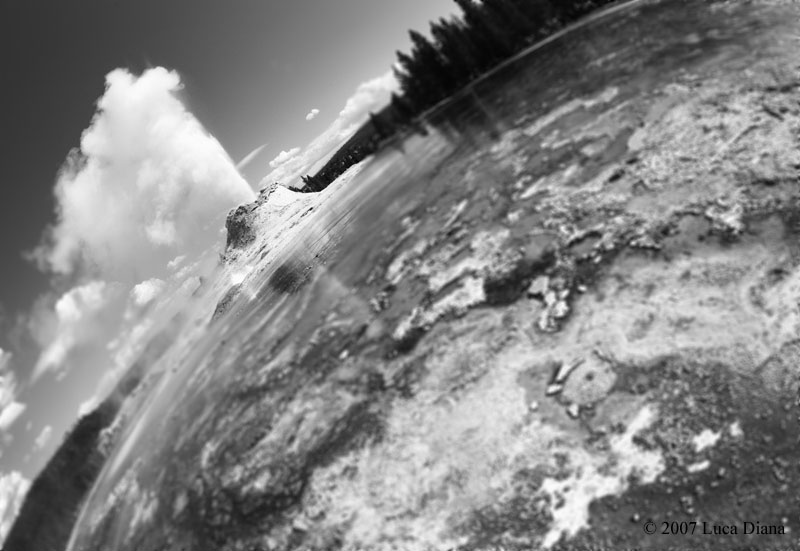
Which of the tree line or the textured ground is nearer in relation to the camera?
the textured ground

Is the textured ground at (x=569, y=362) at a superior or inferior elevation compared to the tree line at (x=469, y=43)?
inferior

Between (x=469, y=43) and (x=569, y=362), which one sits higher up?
(x=469, y=43)

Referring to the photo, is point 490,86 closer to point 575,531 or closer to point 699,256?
point 699,256

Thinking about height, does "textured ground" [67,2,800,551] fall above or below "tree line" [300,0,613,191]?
below

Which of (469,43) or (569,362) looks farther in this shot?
(469,43)
